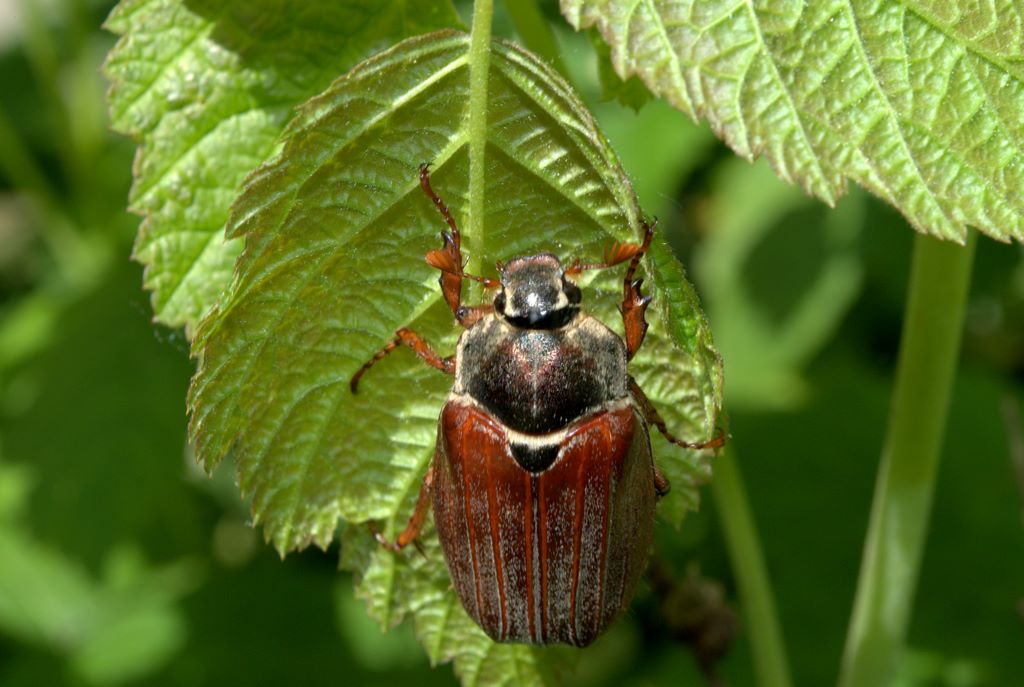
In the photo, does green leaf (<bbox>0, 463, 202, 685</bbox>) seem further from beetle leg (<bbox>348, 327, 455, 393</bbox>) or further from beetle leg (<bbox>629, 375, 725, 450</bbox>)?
beetle leg (<bbox>629, 375, 725, 450</bbox>)

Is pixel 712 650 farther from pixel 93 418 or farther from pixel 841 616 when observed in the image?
pixel 93 418

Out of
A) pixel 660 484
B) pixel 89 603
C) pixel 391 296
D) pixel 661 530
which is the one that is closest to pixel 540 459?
pixel 660 484

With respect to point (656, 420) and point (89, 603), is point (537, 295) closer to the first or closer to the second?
point (656, 420)

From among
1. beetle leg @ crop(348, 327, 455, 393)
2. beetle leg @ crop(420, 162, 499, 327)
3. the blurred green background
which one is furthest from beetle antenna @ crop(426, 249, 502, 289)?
the blurred green background

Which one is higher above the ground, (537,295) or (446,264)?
(446,264)

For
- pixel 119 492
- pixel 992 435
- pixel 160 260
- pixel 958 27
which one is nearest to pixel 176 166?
pixel 160 260

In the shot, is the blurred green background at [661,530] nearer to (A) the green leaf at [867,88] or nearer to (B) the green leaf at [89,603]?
(B) the green leaf at [89,603]

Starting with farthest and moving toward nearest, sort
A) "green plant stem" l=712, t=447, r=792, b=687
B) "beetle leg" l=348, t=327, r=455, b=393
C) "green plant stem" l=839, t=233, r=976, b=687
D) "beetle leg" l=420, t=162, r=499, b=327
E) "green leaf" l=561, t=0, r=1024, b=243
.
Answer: "green plant stem" l=712, t=447, r=792, b=687 < "green plant stem" l=839, t=233, r=976, b=687 < "beetle leg" l=348, t=327, r=455, b=393 < "beetle leg" l=420, t=162, r=499, b=327 < "green leaf" l=561, t=0, r=1024, b=243
